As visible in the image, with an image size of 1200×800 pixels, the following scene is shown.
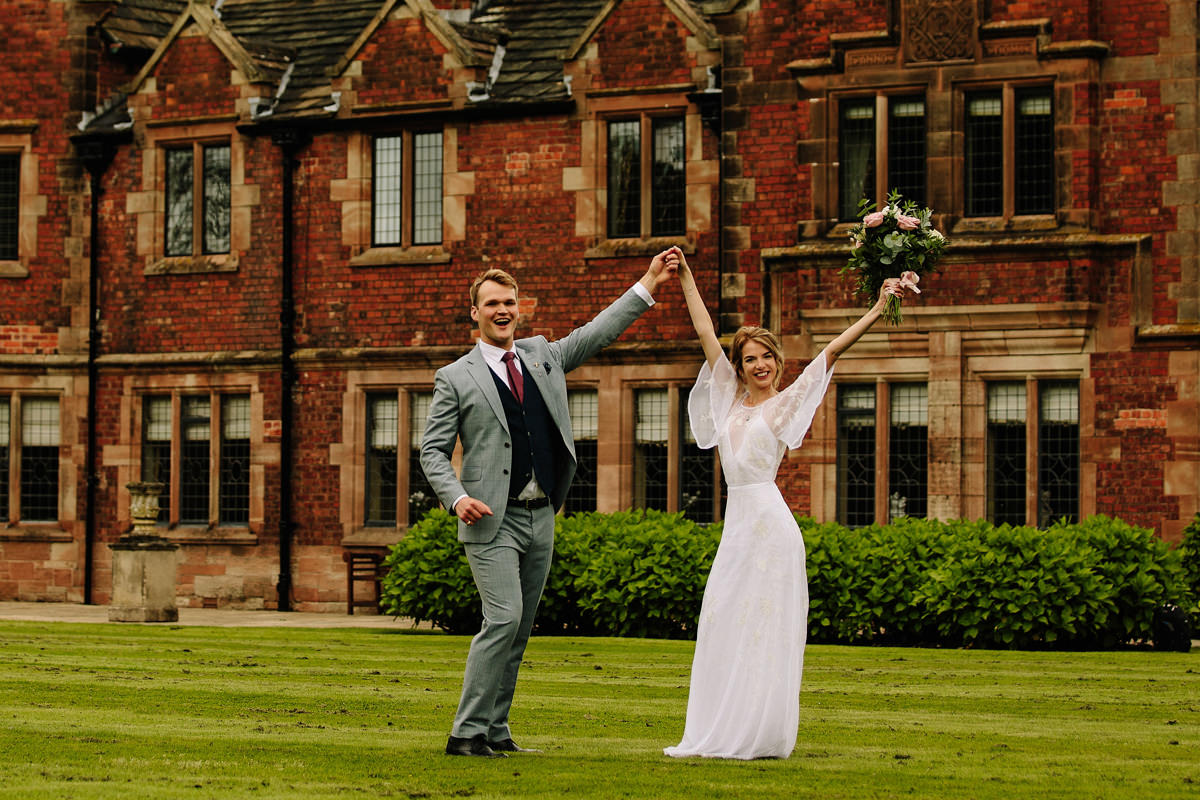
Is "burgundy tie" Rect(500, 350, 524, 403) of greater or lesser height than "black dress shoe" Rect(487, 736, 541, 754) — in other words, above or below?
above

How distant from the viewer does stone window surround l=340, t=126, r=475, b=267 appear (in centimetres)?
2577

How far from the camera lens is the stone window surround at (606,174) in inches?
960

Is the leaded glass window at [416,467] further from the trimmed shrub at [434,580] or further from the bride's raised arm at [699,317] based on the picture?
the bride's raised arm at [699,317]

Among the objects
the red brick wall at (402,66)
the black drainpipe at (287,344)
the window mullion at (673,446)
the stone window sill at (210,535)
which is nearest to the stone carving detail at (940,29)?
the window mullion at (673,446)

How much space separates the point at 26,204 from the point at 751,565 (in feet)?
67.3

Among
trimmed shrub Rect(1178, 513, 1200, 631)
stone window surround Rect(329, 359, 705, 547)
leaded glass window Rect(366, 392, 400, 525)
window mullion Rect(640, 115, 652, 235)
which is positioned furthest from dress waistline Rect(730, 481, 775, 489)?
leaded glass window Rect(366, 392, 400, 525)

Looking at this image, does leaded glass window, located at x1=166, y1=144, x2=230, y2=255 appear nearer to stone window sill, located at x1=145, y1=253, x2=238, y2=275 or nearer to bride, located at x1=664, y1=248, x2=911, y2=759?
stone window sill, located at x1=145, y1=253, x2=238, y2=275

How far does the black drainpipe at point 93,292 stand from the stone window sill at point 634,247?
7.44 metres

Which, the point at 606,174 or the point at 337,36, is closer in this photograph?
the point at 606,174

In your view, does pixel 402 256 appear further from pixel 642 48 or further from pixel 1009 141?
pixel 1009 141

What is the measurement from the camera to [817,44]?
23031 millimetres

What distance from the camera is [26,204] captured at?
27.9 metres

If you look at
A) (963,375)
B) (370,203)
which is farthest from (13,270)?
(963,375)

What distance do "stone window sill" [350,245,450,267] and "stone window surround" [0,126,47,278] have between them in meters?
5.00
